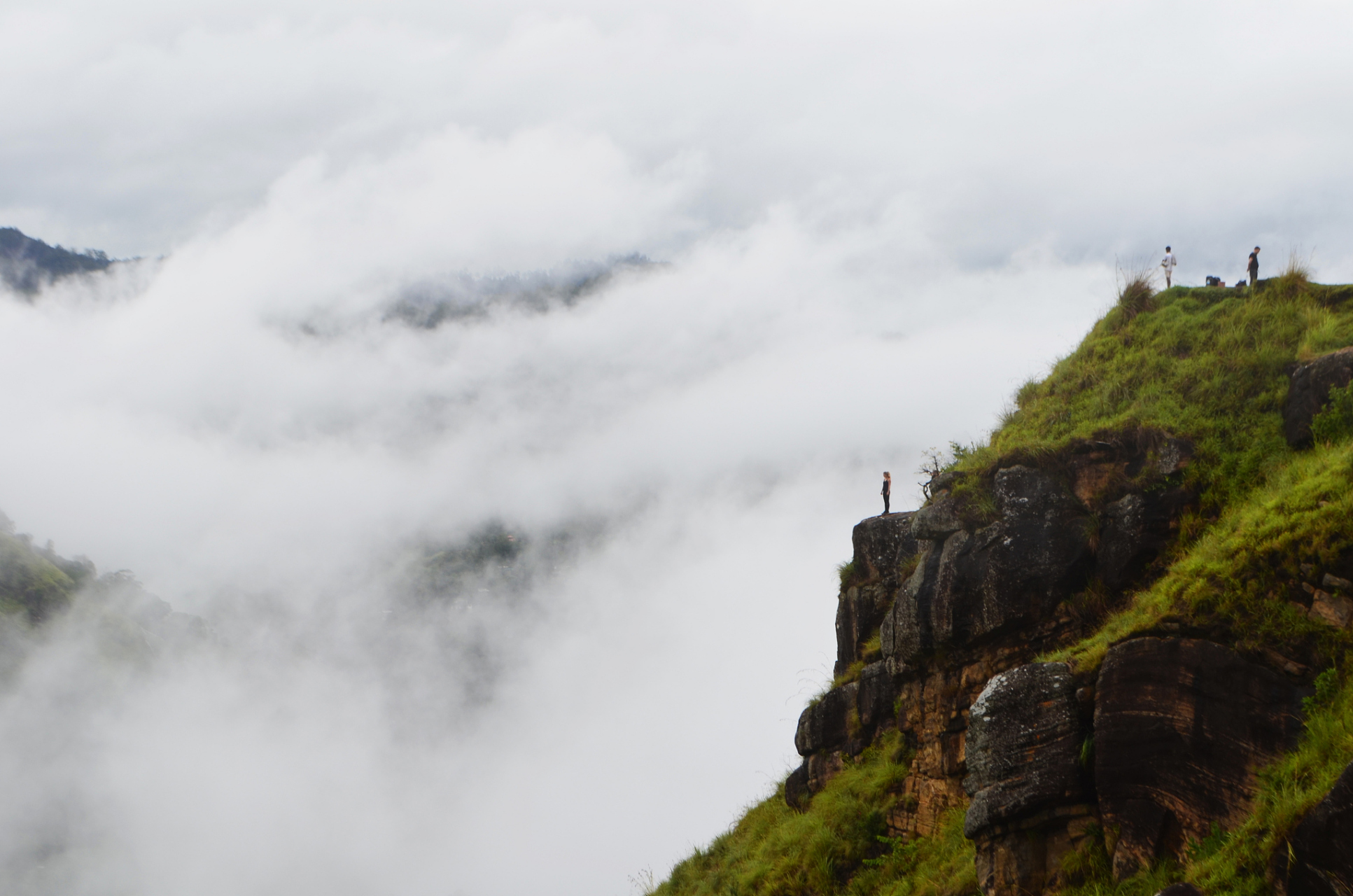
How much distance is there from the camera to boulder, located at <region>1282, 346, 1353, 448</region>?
58.6 feet

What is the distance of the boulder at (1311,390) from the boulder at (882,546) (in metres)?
10.2

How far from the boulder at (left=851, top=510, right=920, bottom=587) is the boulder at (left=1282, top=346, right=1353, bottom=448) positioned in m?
10.2

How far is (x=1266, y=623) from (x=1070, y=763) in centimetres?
365

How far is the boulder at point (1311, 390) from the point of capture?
58.6 ft

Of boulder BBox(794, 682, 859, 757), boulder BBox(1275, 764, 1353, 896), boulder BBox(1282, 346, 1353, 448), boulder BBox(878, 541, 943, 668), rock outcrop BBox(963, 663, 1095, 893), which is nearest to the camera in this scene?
boulder BBox(1275, 764, 1353, 896)

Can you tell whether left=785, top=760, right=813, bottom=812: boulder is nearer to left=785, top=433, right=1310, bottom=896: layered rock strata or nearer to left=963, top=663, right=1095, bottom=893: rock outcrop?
left=785, top=433, right=1310, bottom=896: layered rock strata

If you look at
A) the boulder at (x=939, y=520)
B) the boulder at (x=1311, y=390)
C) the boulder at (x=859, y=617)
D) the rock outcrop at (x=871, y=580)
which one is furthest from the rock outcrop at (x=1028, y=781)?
the boulder at (x=859, y=617)

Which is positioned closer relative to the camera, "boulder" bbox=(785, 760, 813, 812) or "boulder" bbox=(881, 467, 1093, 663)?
"boulder" bbox=(881, 467, 1093, 663)

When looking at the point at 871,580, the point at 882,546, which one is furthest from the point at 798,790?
the point at 882,546

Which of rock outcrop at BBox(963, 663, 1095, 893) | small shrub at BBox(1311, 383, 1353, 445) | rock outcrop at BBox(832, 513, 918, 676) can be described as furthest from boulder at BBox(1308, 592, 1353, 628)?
rock outcrop at BBox(832, 513, 918, 676)

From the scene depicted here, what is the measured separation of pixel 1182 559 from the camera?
1748 centimetres

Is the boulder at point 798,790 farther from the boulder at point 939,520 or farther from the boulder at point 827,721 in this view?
the boulder at point 939,520

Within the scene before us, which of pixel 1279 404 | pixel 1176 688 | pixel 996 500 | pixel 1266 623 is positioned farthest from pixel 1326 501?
pixel 996 500

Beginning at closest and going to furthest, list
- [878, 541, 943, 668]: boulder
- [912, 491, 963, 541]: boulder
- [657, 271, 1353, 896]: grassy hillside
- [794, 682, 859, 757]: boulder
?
1. [657, 271, 1353, 896]: grassy hillside
2. [878, 541, 943, 668]: boulder
3. [912, 491, 963, 541]: boulder
4. [794, 682, 859, 757]: boulder
